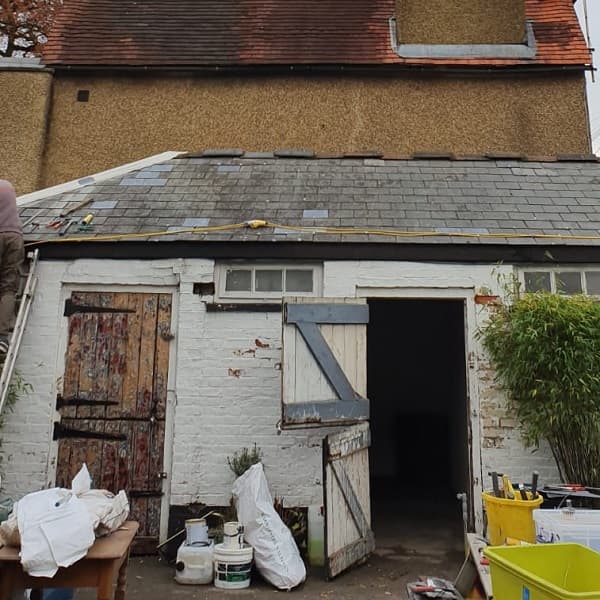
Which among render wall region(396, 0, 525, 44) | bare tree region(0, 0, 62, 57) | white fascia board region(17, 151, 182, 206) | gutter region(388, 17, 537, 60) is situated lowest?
white fascia board region(17, 151, 182, 206)

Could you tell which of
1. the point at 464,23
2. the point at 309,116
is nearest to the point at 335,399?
the point at 309,116

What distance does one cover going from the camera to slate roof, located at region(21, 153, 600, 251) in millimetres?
5988

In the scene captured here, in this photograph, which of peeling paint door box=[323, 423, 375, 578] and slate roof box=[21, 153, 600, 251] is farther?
slate roof box=[21, 153, 600, 251]

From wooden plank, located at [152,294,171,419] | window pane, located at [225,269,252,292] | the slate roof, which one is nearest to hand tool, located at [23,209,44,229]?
the slate roof

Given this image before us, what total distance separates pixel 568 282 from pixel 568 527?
303 centimetres

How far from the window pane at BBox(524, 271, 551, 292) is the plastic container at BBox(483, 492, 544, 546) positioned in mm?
2476

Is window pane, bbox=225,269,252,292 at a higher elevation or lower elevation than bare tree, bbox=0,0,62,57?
lower

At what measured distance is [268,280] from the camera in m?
5.98

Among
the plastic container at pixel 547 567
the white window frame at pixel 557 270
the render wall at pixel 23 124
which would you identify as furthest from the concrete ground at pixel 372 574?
the render wall at pixel 23 124

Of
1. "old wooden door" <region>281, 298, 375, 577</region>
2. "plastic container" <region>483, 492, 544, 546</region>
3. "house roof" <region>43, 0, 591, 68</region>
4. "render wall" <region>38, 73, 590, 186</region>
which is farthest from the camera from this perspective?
"house roof" <region>43, 0, 591, 68</region>

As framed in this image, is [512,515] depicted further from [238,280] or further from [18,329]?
[18,329]

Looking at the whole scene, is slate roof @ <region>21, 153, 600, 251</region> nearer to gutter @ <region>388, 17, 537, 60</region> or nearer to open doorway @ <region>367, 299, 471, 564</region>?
open doorway @ <region>367, 299, 471, 564</region>

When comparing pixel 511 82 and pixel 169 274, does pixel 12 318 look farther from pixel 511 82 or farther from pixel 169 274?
pixel 511 82

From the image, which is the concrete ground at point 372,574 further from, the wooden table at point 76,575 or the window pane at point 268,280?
the window pane at point 268,280
